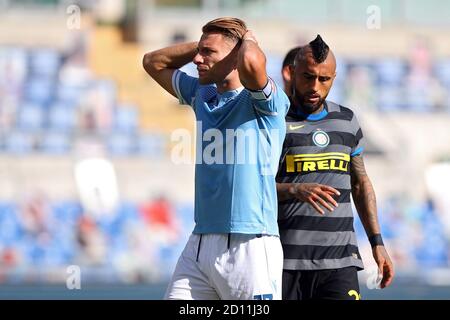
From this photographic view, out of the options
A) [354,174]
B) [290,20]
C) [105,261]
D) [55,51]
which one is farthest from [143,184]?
[354,174]

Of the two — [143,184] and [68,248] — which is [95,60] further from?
[68,248]

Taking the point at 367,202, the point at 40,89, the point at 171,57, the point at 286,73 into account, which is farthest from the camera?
the point at 40,89

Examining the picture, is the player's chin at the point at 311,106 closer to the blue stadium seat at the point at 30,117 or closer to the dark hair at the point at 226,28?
the dark hair at the point at 226,28

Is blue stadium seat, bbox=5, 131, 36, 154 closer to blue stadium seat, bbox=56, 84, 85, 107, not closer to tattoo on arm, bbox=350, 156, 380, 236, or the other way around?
blue stadium seat, bbox=56, 84, 85, 107

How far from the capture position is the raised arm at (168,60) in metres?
5.99

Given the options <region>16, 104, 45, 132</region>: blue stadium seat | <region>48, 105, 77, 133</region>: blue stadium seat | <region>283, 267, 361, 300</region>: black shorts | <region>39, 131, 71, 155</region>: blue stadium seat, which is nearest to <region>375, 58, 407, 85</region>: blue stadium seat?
<region>48, 105, 77, 133</region>: blue stadium seat

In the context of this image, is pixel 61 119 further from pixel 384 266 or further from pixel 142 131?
pixel 384 266

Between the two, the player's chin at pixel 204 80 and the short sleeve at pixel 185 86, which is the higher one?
the player's chin at pixel 204 80

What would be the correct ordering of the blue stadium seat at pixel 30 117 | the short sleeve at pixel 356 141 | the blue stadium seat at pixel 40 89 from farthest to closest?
the blue stadium seat at pixel 40 89
the blue stadium seat at pixel 30 117
the short sleeve at pixel 356 141

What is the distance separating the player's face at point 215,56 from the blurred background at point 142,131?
9743mm

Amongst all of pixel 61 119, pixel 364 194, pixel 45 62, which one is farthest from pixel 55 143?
pixel 364 194

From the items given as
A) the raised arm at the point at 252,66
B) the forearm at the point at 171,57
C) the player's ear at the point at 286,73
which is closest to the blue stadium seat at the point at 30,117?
the player's ear at the point at 286,73

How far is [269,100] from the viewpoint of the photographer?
529 centimetres

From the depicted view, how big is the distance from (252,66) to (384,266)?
172 cm
